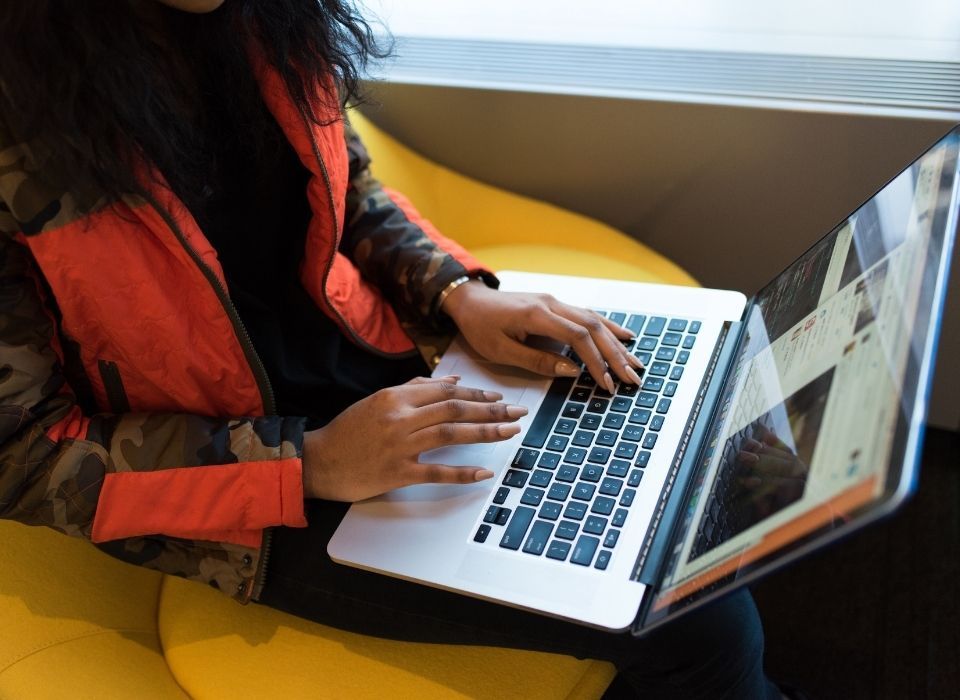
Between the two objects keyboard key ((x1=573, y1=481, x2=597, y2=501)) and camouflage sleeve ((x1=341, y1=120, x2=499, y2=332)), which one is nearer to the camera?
keyboard key ((x1=573, y1=481, x2=597, y2=501))

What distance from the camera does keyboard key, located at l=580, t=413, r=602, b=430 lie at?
959 mm

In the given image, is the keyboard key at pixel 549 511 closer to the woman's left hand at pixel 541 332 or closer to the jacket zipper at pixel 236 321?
the woman's left hand at pixel 541 332

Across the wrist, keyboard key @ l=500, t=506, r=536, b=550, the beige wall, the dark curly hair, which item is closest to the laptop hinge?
keyboard key @ l=500, t=506, r=536, b=550

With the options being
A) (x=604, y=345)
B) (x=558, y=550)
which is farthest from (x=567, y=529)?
(x=604, y=345)

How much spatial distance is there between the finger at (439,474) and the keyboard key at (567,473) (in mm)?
90

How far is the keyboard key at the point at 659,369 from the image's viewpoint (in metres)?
1.01

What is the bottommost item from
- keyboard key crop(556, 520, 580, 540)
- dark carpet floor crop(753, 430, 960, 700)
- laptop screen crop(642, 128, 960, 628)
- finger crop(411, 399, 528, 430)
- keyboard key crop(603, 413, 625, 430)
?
dark carpet floor crop(753, 430, 960, 700)

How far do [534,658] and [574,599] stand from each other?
184mm

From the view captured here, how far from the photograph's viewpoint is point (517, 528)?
0.86 m

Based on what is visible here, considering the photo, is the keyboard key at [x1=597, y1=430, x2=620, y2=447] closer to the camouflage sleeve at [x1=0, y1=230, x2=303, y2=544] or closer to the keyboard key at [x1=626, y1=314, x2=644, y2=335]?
the keyboard key at [x1=626, y1=314, x2=644, y2=335]

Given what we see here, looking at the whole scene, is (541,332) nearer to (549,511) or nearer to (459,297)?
(459,297)

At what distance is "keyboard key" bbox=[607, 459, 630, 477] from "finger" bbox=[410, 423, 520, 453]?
105 millimetres

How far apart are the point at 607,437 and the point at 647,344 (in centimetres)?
17

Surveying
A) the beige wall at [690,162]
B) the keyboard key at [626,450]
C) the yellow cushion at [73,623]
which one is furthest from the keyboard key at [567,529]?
the beige wall at [690,162]
